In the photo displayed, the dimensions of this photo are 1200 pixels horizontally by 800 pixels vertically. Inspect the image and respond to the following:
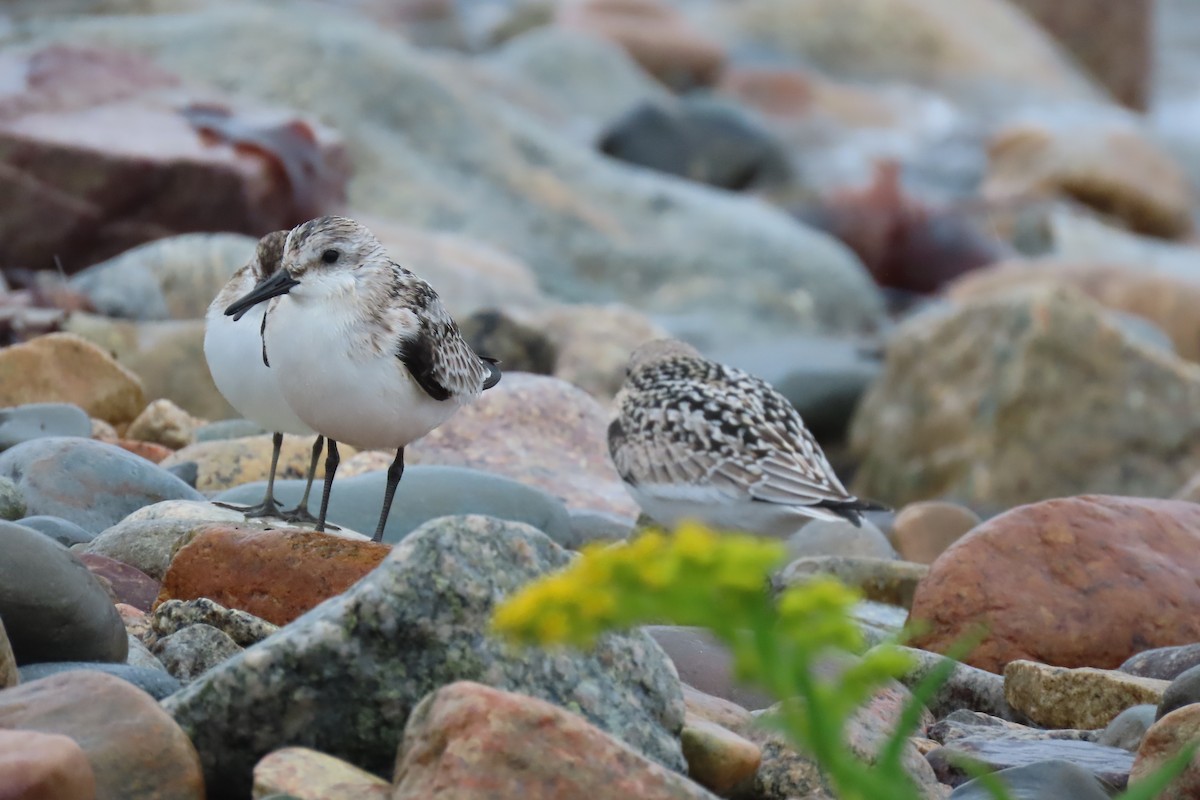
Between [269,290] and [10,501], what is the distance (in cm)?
135

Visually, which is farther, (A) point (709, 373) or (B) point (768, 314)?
Result: (B) point (768, 314)

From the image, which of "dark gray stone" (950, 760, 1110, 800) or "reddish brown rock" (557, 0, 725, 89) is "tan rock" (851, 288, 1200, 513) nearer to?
"dark gray stone" (950, 760, 1110, 800)

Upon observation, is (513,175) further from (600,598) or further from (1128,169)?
(600,598)

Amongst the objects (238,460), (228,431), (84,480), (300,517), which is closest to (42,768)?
(300,517)

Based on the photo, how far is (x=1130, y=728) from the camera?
509 cm

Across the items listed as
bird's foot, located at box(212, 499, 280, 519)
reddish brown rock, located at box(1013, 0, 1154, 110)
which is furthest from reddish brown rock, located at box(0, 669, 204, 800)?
reddish brown rock, located at box(1013, 0, 1154, 110)

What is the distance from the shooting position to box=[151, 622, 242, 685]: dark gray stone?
4734 mm

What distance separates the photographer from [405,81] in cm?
1750

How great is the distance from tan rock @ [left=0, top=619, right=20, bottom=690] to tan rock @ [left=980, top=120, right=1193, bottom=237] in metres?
21.8

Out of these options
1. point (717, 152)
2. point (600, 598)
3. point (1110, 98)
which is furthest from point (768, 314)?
point (1110, 98)

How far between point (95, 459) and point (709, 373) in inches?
110

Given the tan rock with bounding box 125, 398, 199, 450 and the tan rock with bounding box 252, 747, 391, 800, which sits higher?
the tan rock with bounding box 252, 747, 391, 800

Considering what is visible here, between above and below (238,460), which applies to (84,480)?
above

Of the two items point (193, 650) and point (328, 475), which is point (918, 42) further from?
point (193, 650)
